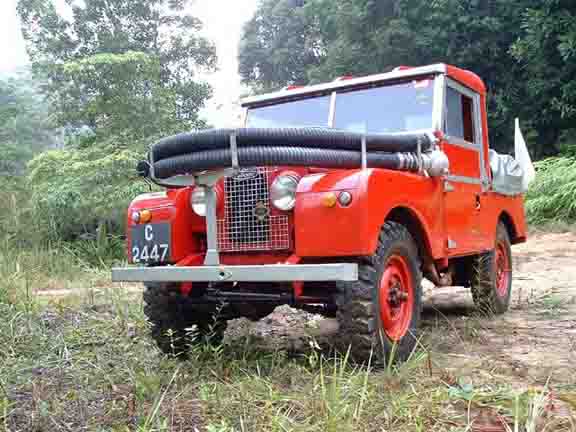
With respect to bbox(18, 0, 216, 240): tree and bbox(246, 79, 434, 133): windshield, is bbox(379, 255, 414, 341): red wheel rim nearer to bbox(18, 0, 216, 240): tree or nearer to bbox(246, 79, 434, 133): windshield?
bbox(246, 79, 434, 133): windshield

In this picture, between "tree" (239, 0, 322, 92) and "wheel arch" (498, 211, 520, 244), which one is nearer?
"wheel arch" (498, 211, 520, 244)

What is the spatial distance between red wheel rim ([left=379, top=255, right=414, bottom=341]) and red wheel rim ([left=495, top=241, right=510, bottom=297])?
7.77 feet

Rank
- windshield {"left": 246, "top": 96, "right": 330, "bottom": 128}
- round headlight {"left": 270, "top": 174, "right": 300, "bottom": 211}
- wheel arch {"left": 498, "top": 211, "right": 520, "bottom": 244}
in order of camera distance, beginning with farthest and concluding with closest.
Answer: wheel arch {"left": 498, "top": 211, "right": 520, "bottom": 244} < windshield {"left": 246, "top": 96, "right": 330, "bottom": 128} < round headlight {"left": 270, "top": 174, "right": 300, "bottom": 211}

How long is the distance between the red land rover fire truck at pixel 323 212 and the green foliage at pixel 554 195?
8084mm

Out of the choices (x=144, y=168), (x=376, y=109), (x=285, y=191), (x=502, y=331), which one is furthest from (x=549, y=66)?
(x=144, y=168)

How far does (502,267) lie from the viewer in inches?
229

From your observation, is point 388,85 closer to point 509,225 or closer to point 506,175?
point 506,175

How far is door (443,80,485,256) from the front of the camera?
441 cm

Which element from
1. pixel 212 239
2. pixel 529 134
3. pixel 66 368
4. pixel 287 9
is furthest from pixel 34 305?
pixel 287 9

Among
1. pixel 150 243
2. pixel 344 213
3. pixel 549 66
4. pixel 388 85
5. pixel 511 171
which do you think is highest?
pixel 549 66

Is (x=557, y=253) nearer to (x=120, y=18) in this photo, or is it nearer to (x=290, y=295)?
(x=290, y=295)

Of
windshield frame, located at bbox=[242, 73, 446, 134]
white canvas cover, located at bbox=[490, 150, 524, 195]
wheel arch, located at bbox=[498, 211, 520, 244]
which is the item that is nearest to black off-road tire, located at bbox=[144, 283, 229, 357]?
windshield frame, located at bbox=[242, 73, 446, 134]

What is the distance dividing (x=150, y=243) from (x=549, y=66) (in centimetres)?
1310

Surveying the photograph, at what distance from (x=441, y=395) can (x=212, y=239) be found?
56.6 inches
